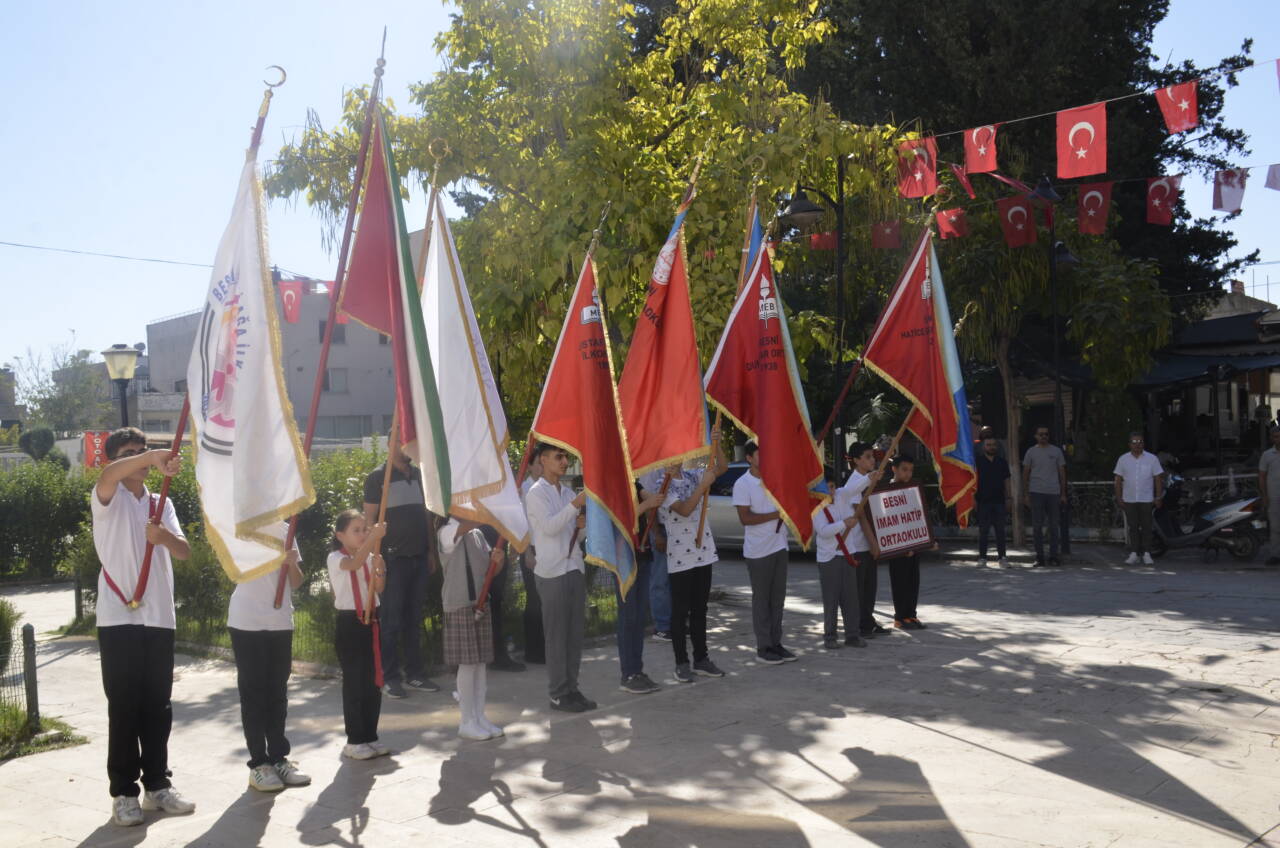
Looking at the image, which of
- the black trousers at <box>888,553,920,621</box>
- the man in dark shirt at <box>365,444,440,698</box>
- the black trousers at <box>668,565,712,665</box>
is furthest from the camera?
the black trousers at <box>888,553,920,621</box>

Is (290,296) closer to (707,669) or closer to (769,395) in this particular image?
(707,669)

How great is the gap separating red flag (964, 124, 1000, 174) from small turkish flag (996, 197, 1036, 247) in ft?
10.1

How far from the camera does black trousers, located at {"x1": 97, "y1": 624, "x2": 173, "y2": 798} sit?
241 inches

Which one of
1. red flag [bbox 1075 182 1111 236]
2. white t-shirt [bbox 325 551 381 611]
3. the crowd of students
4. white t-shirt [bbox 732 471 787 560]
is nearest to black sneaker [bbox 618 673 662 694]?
the crowd of students

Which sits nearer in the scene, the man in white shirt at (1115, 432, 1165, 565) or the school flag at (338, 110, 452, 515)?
the school flag at (338, 110, 452, 515)

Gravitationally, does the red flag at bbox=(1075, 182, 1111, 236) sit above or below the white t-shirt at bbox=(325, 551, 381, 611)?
above

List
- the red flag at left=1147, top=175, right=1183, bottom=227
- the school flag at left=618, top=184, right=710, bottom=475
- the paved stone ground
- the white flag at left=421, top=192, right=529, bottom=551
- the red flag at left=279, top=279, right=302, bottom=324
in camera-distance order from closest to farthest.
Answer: the paved stone ground < the white flag at left=421, top=192, right=529, bottom=551 < the school flag at left=618, top=184, right=710, bottom=475 < the red flag at left=1147, top=175, right=1183, bottom=227 < the red flag at left=279, top=279, right=302, bottom=324

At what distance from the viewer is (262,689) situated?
6.61 meters

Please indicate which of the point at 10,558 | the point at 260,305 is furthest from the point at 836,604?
the point at 10,558

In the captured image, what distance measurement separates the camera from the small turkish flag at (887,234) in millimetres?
16875

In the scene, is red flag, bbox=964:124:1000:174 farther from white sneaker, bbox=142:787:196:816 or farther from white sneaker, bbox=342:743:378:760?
white sneaker, bbox=142:787:196:816

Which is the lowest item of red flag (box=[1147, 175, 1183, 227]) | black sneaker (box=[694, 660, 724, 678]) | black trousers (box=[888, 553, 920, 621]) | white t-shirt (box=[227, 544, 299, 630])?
black sneaker (box=[694, 660, 724, 678])

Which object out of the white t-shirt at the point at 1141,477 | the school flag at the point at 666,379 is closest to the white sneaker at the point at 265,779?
the school flag at the point at 666,379

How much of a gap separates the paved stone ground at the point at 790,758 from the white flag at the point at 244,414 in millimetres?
1538
